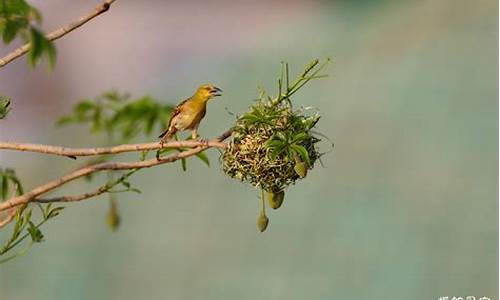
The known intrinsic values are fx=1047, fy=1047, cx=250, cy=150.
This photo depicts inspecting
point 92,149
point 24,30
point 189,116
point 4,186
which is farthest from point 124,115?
point 24,30

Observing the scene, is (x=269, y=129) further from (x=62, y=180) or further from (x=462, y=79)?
(x=462, y=79)

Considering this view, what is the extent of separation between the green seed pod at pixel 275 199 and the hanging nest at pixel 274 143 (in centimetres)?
1

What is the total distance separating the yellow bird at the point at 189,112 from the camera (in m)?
3.70

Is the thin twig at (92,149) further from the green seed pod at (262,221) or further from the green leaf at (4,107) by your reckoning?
the green seed pod at (262,221)

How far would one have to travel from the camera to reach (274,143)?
106 inches

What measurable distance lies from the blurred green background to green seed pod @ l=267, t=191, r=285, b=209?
296 cm

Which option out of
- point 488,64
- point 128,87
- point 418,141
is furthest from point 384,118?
point 128,87

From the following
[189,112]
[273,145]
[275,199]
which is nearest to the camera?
[273,145]

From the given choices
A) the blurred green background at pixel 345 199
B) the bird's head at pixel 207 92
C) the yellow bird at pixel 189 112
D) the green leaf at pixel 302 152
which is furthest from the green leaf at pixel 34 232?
the blurred green background at pixel 345 199

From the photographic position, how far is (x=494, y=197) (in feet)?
22.2

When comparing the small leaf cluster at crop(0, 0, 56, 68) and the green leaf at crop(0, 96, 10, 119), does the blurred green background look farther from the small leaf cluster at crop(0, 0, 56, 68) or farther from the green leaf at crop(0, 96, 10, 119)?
the small leaf cluster at crop(0, 0, 56, 68)

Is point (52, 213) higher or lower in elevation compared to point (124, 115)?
lower

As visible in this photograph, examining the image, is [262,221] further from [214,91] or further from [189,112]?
[214,91]

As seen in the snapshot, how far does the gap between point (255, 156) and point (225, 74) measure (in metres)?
6.56
